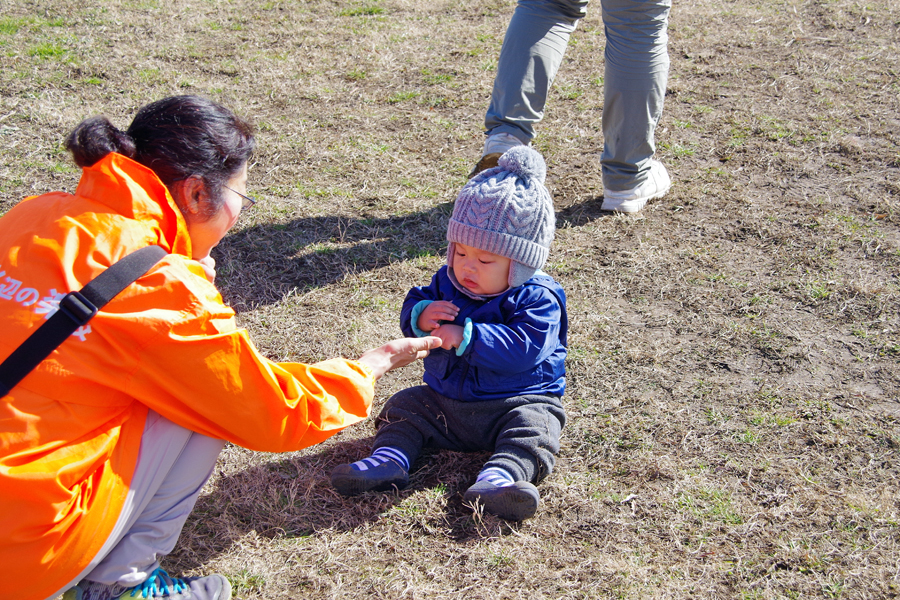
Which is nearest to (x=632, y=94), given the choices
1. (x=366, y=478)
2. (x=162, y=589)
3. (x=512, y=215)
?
(x=512, y=215)

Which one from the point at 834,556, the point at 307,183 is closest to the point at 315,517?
the point at 834,556

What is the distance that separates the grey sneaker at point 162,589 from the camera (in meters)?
1.92

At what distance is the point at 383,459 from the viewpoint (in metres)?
2.51

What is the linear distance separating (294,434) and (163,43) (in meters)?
5.11

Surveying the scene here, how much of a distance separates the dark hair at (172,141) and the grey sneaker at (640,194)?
257 centimetres

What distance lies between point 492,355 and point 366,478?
1.85 feet

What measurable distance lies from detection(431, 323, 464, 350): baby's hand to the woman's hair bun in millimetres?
1067

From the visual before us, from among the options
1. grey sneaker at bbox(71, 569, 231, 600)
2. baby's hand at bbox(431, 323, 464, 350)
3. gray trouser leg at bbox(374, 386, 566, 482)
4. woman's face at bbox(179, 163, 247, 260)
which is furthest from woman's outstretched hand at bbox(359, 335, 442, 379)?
grey sneaker at bbox(71, 569, 231, 600)

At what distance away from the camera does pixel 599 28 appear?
655 centimetres

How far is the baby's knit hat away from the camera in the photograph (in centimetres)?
242

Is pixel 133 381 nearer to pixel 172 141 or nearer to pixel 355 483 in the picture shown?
pixel 172 141

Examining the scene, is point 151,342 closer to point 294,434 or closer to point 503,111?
point 294,434

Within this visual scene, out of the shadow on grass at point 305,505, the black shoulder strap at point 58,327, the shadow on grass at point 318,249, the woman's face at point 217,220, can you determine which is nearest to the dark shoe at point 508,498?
the shadow on grass at point 305,505

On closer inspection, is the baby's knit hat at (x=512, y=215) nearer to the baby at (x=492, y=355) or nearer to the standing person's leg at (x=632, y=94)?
the baby at (x=492, y=355)
